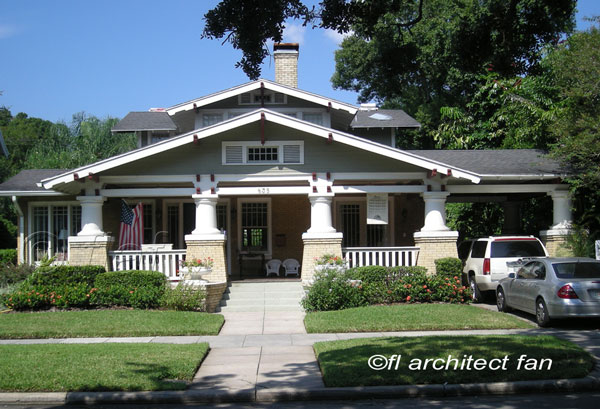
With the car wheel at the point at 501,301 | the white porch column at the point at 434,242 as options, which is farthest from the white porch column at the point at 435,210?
the car wheel at the point at 501,301

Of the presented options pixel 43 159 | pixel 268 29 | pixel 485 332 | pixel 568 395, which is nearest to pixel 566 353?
pixel 568 395

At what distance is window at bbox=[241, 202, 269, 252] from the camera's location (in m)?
20.6

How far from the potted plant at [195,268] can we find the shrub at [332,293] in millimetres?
2600

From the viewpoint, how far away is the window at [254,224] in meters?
20.6

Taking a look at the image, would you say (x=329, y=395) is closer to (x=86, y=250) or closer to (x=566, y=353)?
(x=566, y=353)

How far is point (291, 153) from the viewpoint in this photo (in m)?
17.3

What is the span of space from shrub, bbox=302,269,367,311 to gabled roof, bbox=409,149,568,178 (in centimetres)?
505

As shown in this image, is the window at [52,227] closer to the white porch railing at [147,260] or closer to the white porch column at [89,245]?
the white porch column at [89,245]

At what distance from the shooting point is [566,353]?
930 cm

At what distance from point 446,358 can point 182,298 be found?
25.0 feet

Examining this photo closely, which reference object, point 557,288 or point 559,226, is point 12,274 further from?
point 559,226

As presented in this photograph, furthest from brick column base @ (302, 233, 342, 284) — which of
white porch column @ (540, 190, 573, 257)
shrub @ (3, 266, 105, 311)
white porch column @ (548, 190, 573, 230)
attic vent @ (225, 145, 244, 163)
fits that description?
white porch column @ (548, 190, 573, 230)

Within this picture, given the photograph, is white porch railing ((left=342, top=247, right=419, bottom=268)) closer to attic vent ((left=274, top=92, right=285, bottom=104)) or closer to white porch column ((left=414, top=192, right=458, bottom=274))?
white porch column ((left=414, top=192, right=458, bottom=274))

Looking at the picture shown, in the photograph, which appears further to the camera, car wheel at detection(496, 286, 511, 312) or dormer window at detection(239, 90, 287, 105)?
dormer window at detection(239, 90, 287, 105)
